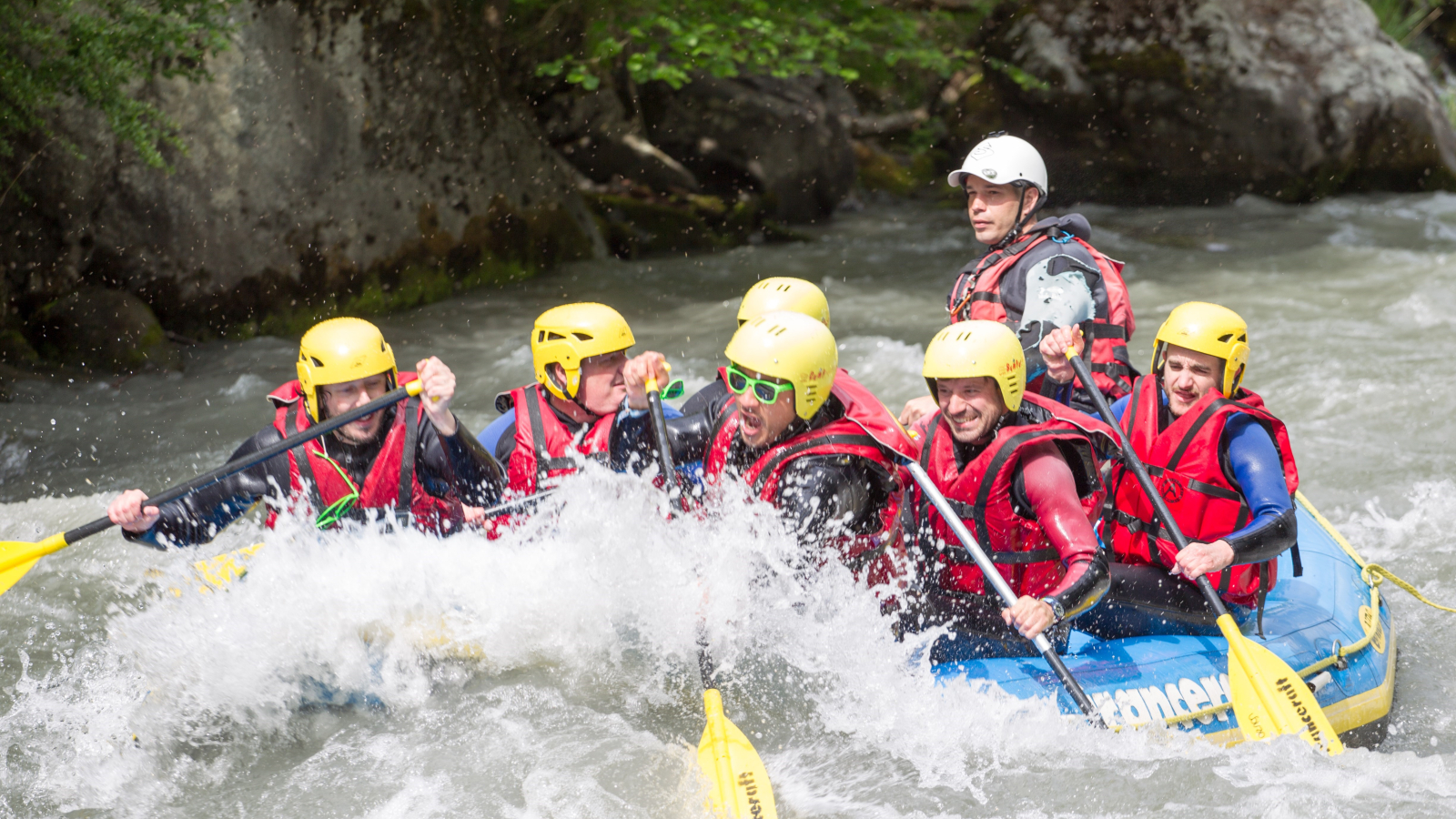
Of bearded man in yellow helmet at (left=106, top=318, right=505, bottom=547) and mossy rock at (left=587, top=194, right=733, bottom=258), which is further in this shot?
mossy rock at (left=587, top=194, right=733, bottom=258)

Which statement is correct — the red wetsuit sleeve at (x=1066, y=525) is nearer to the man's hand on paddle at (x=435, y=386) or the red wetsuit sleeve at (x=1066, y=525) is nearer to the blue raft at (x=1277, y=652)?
the blue raft at (x=1277, y=652)

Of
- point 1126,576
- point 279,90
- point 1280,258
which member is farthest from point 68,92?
point 1280,258

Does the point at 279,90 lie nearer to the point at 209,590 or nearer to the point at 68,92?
the point at 68,92

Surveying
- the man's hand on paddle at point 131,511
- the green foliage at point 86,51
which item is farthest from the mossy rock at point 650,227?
the man's hand on paddle at point 131,511

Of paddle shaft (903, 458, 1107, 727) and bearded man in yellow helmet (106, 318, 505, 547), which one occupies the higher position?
bearded man in yellow helmet (106, 318, 505, 547)

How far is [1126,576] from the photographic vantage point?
13.1ft

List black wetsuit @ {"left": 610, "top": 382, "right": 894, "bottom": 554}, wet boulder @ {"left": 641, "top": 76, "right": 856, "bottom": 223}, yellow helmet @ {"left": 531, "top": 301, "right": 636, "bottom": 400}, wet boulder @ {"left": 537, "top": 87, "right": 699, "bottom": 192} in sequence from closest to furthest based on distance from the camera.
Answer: black wetsuit @ {"left": 610, "top": 382, "right": 894, "bottom": 554} → yellow helmet @ {"left": 531, "top": 301, "right": 636, "bottom": 400} → wet boulder @ {"left": 537, "top": 87, "right": 699, "bottom": 192} → wet boulder @ {"left": 641, "top": 76, "right": 856, "bottom": 223}

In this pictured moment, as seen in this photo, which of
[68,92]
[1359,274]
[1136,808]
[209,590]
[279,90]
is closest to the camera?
[1136,808]

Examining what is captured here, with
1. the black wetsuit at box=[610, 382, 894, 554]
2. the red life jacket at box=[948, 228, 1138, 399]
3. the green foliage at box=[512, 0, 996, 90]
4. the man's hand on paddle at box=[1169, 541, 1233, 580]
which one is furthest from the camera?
the green foliage at box=[512, 0, 996, 90]

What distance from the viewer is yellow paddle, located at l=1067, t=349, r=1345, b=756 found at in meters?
3.66

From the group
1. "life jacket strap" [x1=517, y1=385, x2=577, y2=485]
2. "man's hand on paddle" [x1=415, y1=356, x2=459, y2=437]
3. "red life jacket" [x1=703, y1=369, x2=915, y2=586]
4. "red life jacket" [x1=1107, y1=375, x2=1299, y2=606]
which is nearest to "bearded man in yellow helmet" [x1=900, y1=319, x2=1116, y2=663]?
"red life jacket" [x1=703, y1=369, x2=915, y2=586]

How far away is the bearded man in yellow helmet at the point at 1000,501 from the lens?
11.3 ft

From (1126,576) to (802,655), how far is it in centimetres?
113

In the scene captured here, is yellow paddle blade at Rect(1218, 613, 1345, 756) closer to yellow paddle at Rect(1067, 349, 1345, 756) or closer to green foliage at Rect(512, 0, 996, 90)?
yellow paddle at Rect(1067, 349, 1345, 756)
